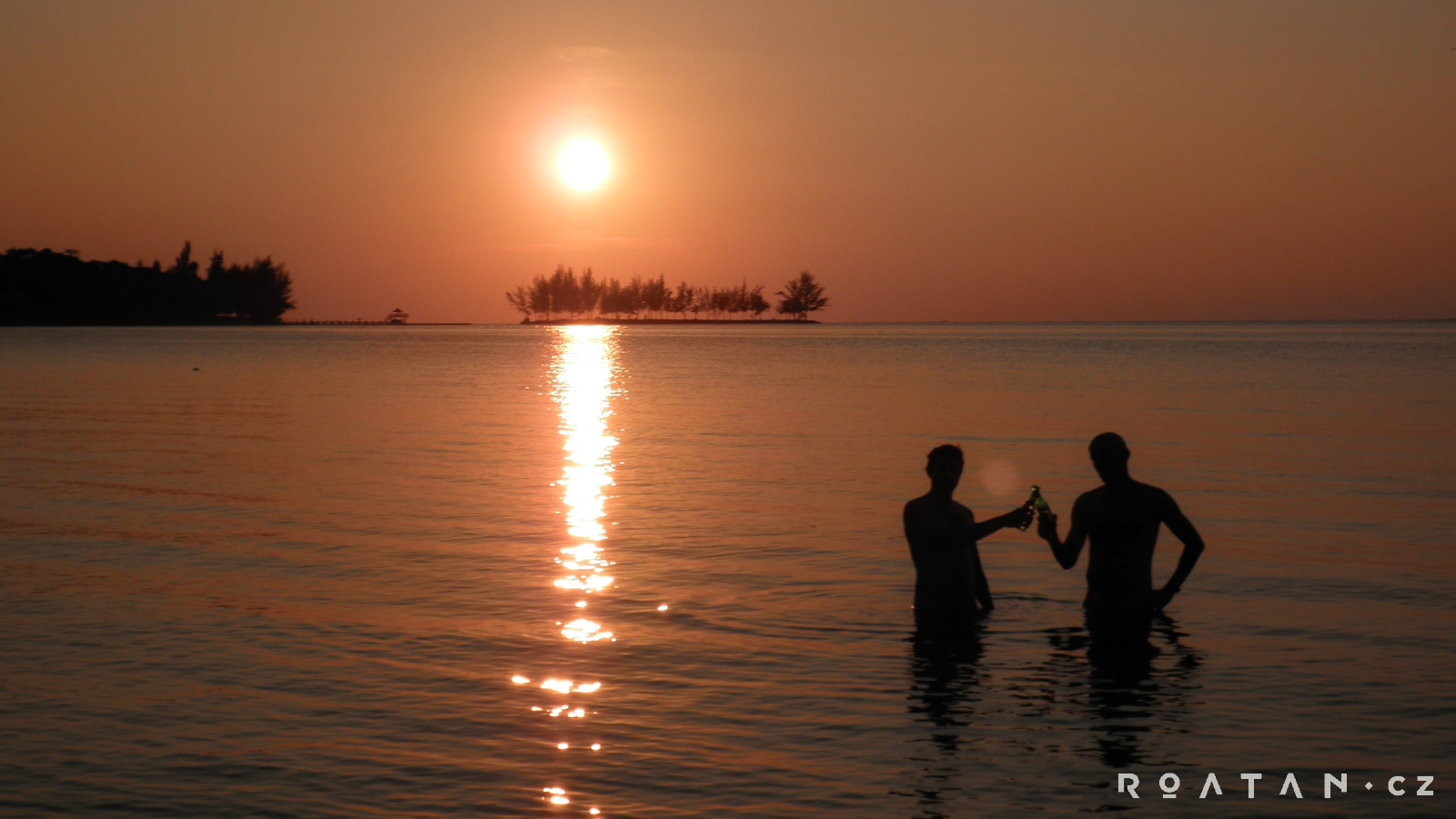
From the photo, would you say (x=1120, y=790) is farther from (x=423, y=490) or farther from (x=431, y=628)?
(x=423, y=490)

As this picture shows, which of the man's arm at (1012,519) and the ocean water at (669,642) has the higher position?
the man's arm at (1012,519)

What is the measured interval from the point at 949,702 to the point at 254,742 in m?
4.69

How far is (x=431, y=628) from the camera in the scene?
37.8 ft

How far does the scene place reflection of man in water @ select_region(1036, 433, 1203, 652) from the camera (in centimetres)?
998

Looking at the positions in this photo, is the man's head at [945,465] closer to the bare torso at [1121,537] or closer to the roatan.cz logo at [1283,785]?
the bare torso at [1121,537]

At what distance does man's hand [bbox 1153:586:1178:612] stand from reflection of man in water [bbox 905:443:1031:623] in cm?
144

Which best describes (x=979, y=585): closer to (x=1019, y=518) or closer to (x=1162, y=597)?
(x=1162, y=597)

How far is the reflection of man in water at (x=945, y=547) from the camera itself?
33.5 ft

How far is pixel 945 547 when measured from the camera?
1083 cm

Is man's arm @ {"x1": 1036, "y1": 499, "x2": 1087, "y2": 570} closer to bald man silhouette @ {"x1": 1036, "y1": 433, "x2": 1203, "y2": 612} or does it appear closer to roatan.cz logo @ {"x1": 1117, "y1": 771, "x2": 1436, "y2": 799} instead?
bald man silhouette @ {"x1": 1036, "y1": 433, "x2": 1203, "y2": 612}

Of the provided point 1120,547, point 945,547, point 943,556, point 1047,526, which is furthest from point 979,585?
point 1047,526

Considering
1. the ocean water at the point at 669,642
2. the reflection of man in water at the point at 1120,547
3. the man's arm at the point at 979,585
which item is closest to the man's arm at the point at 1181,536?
the reflection of man in water at the point at 1120,547

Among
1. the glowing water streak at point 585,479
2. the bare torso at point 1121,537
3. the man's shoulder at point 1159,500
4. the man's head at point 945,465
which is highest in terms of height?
the man's head at point 945,465

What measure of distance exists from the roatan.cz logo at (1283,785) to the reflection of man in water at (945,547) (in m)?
2.31
